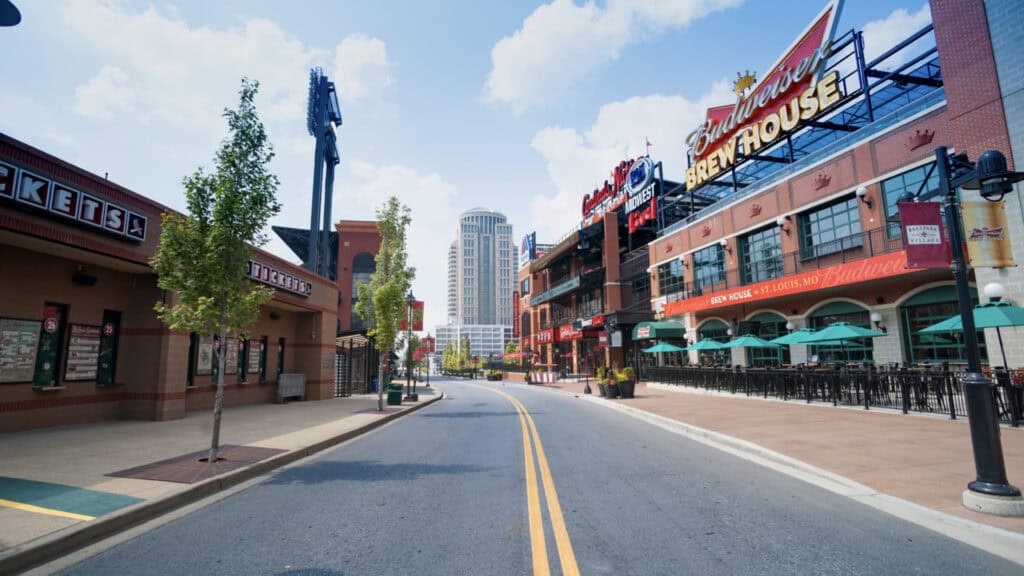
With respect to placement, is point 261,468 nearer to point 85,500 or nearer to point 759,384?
point 85,500

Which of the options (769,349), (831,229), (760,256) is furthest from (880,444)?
(760,256)

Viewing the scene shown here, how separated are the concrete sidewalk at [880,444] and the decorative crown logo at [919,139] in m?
11.0

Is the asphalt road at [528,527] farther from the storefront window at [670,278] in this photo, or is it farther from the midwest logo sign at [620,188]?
the midwest logo sign at [620,188]

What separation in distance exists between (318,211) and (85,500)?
30.9 metres

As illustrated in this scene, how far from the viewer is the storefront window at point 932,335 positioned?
1730 centimetres

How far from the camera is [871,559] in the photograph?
3990 millimetres

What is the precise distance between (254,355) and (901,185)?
1043 inches

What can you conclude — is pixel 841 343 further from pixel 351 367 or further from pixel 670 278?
pixel 351 367

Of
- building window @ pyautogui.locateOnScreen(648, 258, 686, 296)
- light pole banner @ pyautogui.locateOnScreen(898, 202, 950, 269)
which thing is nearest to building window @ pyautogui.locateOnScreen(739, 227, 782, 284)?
building window @ pyautogui.locateOnScreen(648, 258, 686, 296)

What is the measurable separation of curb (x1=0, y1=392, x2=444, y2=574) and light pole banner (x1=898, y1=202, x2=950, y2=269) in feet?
31.4

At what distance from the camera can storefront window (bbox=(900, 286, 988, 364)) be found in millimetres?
17297

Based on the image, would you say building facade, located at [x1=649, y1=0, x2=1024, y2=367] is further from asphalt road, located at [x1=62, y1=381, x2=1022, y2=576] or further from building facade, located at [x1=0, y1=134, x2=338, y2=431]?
building facade, located at [x1=0, y1=134, x2=338, y2=431]

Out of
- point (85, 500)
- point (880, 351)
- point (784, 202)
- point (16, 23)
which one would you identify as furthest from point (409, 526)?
point (784, 202)

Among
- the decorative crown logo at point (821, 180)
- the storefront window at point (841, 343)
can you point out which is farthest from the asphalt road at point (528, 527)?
the decorative crown logo at point (821, 180)
